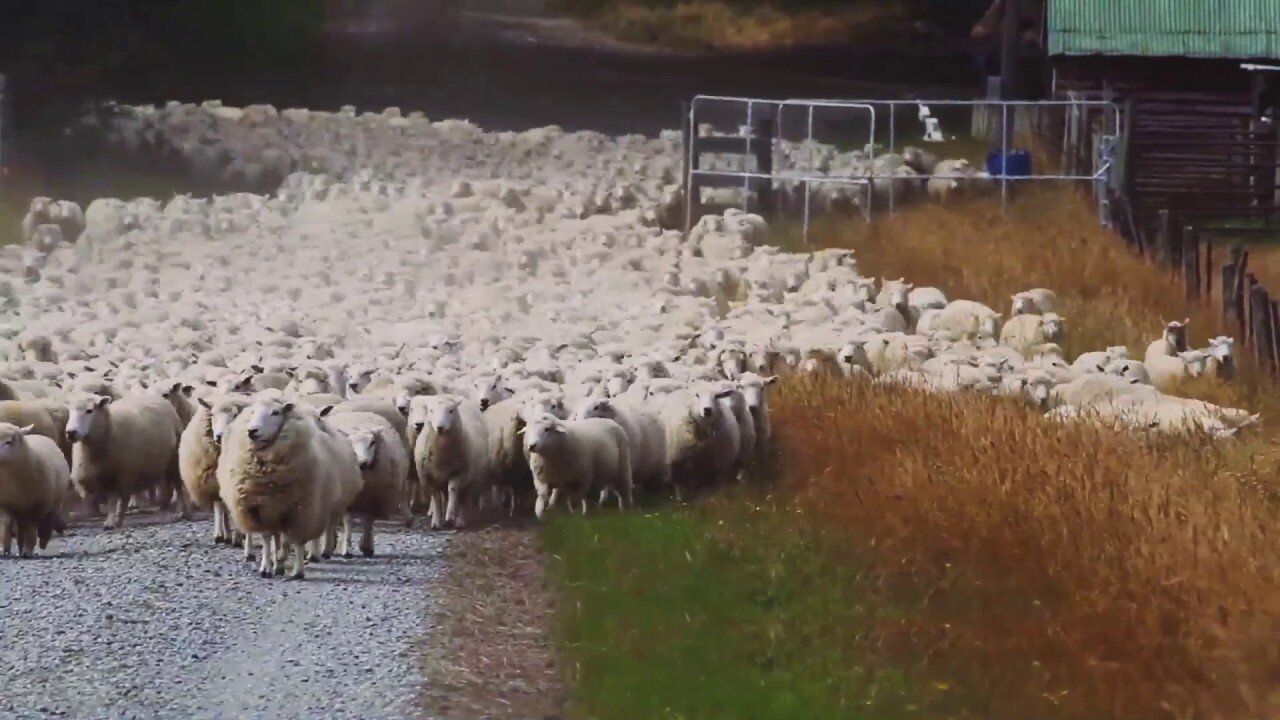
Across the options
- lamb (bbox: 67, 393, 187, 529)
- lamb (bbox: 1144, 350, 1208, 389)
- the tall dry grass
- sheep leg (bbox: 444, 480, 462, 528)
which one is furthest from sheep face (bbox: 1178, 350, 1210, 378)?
lamb (bbox: 67, 393, 187, 529)

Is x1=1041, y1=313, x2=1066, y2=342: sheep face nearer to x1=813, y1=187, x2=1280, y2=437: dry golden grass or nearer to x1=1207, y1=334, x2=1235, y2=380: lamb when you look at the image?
x1=813, y1=187, x2=1280, y2=437: dry golden grass

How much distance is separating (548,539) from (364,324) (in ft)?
33.2

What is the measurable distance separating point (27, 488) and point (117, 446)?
1099mm

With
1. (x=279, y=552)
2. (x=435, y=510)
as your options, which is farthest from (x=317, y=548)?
(x=435, y=510)

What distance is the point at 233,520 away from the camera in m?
13.5

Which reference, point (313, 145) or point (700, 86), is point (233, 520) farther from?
point (700, 86)

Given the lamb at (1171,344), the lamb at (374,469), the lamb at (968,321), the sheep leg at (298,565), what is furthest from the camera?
the lamb at (968,321)

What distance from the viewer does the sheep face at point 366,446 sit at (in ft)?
45.3

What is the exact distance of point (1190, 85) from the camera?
3275 centimetres

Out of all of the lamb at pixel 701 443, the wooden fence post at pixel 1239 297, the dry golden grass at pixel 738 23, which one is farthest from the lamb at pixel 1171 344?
the dry golden grass at pixel 738 23

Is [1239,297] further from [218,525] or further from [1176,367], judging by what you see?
[218,525]

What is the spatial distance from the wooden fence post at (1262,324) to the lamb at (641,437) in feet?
18.2

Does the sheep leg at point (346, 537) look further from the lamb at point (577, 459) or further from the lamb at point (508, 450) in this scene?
the lamb at point (508, 450)

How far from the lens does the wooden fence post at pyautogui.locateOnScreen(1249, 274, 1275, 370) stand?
19.3 metres
